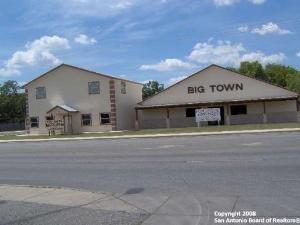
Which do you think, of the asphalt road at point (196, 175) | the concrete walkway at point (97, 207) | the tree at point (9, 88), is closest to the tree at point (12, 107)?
the tree at point (9, 88)

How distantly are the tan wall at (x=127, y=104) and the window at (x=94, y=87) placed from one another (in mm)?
1869

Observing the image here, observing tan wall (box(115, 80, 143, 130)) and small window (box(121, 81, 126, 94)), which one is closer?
tan wall (box(115, 80, 143, 130))

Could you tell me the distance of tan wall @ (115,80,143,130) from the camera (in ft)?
174

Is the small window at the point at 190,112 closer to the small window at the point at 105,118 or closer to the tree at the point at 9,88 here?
the small window at the point at 105,118

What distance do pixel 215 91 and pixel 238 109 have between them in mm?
2857

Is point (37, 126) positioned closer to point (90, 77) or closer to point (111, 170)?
point (90, 77)

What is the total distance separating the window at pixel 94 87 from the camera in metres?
52.4

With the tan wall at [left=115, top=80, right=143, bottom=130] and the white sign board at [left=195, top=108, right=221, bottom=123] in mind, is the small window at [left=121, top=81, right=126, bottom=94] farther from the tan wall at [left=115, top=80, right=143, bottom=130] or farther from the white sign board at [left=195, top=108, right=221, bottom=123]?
the white sign board at [left=195, top=108, right=221, bottom=123]

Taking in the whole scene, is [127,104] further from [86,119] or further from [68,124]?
[68,124]

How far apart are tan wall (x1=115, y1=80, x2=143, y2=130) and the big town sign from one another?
700cm

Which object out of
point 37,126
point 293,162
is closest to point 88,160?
point 293,162

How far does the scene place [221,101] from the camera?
166 ft

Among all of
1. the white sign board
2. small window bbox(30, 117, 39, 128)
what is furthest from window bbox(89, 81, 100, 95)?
the white sign board

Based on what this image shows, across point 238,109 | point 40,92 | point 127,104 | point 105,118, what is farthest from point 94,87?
point 238,109
